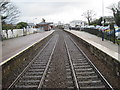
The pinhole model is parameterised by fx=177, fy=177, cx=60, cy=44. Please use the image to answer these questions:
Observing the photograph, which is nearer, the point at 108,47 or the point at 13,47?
the point at 108,47

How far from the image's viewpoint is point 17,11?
39.0m

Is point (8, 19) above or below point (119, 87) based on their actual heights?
above

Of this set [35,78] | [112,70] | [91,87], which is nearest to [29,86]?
[35,78]

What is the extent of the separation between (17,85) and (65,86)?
1.95 metres

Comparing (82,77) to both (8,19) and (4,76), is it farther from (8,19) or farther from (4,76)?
(8,19)

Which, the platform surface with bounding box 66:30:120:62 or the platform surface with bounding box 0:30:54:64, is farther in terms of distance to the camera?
the platform surface with bounding box 0:30:54:64

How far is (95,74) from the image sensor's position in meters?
8.37

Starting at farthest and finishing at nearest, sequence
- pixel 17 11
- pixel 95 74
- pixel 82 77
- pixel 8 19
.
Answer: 1. pixel 17 11
2. pixel 8 19
3. pixel 95 74
4. pixel 82 77

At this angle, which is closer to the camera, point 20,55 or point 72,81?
point 72,81

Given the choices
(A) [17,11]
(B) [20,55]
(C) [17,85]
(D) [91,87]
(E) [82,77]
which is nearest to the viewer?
(D) [91,87]

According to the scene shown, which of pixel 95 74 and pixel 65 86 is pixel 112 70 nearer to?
pixel 95 74

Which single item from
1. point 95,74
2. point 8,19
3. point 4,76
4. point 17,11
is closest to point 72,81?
point 95,74

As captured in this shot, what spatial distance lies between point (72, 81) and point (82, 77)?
2.25 ft

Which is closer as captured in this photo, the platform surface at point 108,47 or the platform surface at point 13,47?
the platform surface at point 108,47
